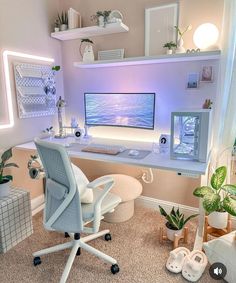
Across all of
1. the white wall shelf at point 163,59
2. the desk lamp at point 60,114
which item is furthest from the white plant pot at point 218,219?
the desk lamp at point 60,114

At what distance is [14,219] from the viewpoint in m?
1.87

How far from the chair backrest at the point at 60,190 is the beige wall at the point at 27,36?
36.8 inches

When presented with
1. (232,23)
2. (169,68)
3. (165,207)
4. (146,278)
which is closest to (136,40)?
(169,68)

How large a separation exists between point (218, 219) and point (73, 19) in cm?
230

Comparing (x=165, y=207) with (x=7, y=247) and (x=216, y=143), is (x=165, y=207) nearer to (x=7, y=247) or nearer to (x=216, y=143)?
(x=216, y=143)

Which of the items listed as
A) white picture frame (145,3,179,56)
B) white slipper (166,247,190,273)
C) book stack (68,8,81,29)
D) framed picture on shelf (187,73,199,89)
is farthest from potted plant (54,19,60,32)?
white slipper (166,247,190,273)

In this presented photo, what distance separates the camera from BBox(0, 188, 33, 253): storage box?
1.78 m

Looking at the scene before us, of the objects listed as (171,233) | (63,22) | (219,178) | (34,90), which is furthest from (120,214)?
(63,22)

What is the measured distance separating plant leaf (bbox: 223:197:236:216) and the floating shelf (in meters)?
1.74

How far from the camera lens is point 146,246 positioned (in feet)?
6.07

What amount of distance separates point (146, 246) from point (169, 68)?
1.60m

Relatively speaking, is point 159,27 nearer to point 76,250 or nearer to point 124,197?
point 124,197

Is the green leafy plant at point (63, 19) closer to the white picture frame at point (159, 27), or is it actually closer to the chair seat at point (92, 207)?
the white picture frame at point (159, 27)

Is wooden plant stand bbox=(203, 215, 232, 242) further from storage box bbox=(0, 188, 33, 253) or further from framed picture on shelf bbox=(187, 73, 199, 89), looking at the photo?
storage box bbox=(0, 188, 33, 253)
